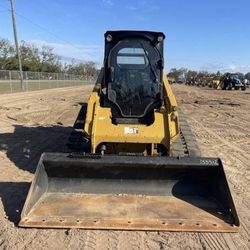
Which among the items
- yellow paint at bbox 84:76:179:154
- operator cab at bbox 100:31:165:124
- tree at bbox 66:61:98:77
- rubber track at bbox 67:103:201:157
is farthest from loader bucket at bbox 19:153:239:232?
tree at bbox 66:61:98:77

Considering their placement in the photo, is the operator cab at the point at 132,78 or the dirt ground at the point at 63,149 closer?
the dirt ground at the point at 63,149

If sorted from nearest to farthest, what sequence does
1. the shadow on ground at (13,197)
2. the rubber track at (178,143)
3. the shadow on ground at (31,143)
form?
1. the shadow on ground at (13,197)
2. the rubber track at (178,143)
3. the shadow on ground at (31,143)

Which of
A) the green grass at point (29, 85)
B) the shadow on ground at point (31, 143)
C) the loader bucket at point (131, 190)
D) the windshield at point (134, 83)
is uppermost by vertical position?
the windshield at point (134, 83)

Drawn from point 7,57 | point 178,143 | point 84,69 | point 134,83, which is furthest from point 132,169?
point 84,69

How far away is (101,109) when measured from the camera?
7539 millimetres

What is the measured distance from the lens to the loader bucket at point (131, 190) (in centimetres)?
550

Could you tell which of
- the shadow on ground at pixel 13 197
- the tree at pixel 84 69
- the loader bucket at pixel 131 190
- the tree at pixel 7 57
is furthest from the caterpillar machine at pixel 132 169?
the tree at pixel 84 69

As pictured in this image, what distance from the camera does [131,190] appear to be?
Result: 622cm

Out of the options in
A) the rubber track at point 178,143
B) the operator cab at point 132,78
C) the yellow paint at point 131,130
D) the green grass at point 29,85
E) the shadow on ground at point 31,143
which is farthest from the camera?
the green grass at point 29,85

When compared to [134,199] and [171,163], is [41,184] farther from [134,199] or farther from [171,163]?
[171,163]

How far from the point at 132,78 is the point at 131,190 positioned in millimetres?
2373

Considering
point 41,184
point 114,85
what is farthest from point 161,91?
point 41,184

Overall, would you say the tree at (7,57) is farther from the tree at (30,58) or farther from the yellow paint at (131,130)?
the yellow paint at (131,130)

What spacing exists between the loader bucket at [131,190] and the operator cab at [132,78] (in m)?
1.71
